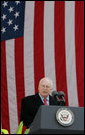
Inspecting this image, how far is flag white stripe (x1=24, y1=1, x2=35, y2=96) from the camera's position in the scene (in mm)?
5867

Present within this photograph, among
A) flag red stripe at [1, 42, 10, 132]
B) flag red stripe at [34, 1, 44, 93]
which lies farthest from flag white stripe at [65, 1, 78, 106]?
flag red stripe at [1, 42, 10, 132]

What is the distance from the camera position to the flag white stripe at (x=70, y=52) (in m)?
5.60

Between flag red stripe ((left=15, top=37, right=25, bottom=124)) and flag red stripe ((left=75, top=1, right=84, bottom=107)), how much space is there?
0.98m

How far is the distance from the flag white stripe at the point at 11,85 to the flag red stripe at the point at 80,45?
1132 mm

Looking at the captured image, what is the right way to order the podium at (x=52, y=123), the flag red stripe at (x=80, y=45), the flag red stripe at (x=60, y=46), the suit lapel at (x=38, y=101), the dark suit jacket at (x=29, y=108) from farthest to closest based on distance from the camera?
the flag red stripe at (x=60, y=46) → the flag red stripe at (x=80, y=45) → the suit lapel at (x=38, y=101) → the dark suit jacket at (x=29, y=108) → the podium at (x=52, y=123)

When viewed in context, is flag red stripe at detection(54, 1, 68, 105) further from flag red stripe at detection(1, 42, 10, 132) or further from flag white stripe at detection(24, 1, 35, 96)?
flag red stripe at detection(1, 42, 10, 132)

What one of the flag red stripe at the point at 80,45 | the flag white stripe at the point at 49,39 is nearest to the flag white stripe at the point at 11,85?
the flag white stripe at the point at 49,39

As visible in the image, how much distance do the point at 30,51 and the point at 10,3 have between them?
1.11 m

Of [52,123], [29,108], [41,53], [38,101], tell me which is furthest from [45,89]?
[41,53]

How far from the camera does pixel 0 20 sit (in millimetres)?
6406

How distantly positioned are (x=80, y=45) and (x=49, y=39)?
57cm

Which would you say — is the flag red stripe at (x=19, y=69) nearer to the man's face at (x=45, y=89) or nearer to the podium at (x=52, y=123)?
the man's face at (x=45, y=89)

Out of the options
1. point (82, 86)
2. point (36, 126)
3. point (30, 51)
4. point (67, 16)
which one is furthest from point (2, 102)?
point (36, 126)

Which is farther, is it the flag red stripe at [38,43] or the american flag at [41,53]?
the flag red stripe at [38,43]
